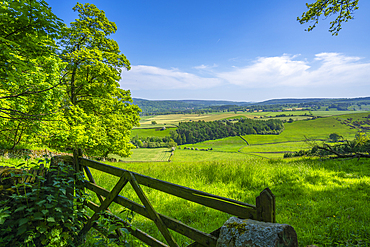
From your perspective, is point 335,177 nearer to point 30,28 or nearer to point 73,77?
point 30,28

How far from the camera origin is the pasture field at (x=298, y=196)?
407 centimetres

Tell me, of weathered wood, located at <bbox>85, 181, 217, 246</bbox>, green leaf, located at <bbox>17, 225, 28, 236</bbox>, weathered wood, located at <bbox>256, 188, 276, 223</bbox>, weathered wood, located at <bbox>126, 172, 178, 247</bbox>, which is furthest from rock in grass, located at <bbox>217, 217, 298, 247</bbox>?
green leaf, located at <bbox>17, 225, 28, 236</bbox>

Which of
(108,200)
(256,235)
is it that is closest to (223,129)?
(108,200)

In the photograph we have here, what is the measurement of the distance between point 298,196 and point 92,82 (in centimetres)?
1597

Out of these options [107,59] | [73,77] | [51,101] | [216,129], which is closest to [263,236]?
[51,101]

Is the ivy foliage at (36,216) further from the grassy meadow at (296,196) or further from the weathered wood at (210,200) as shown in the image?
the grassy meadow at (296,196)

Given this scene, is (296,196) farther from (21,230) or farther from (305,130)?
(305,130)

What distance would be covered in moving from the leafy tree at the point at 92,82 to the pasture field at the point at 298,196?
6.17m

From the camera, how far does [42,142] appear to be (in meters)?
12.5

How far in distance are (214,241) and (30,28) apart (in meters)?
4.67

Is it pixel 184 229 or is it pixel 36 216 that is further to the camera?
pixel 36 216

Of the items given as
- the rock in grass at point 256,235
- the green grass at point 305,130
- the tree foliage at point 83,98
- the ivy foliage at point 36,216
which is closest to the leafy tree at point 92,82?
the tree foliage at point 83,98

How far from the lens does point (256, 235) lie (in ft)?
5.63

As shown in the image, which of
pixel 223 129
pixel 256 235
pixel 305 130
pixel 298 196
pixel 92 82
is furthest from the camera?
pixel 223 129
